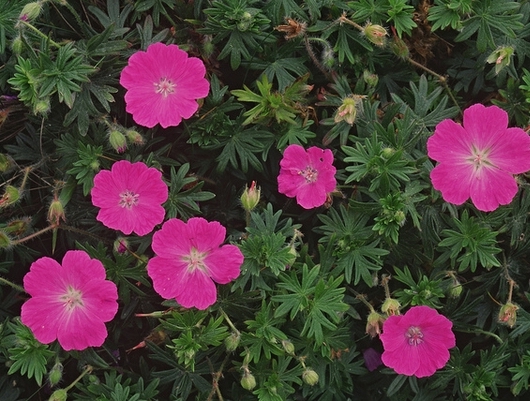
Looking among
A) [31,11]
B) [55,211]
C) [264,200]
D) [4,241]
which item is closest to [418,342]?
[264,200]

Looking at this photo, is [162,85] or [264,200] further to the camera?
[264,200]

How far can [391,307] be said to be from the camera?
2303mm

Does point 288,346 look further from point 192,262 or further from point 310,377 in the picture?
point 192,262

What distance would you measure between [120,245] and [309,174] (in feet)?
2.41

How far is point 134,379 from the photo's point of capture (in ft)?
8.08

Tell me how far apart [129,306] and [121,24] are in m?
1.09

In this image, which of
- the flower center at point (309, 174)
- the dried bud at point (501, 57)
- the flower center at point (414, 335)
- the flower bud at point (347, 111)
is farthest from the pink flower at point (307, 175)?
the dried bud at point (501, 57)

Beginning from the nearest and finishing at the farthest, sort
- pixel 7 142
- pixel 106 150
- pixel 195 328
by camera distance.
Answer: pixel 195 328 → pixel 106 150 → pixel 7 142

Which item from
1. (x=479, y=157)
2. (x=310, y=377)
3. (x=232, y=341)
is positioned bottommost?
(x=310, y=377)

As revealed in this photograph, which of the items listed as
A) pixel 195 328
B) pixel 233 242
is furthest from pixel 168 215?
pixel 195 328

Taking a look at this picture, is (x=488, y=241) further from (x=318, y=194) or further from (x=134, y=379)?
(x=134, y=379)

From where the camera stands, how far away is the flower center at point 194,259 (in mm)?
2230

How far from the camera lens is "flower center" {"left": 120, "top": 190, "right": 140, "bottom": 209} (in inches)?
89.4

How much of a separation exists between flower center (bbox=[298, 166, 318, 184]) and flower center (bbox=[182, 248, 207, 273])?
47cm
